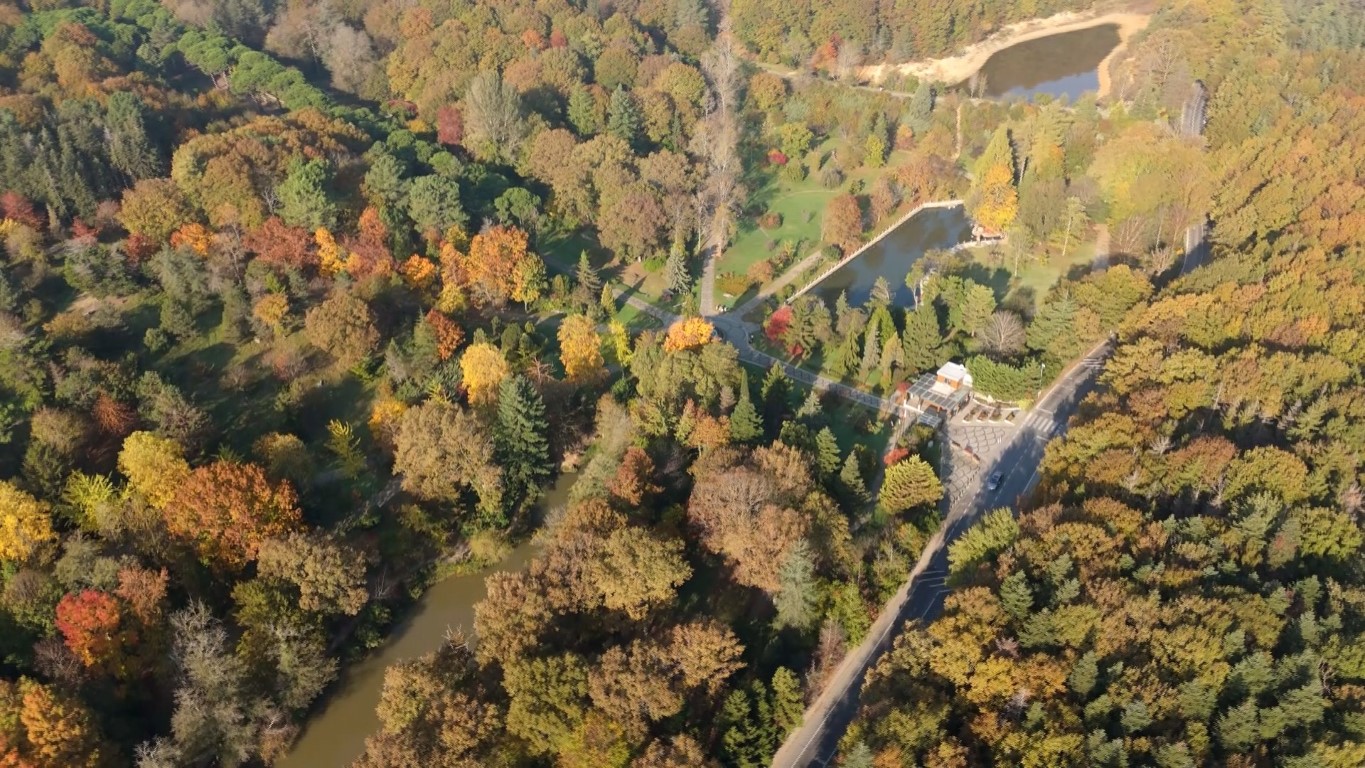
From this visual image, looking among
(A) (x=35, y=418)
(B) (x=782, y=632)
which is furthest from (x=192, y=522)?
(B) (x=782, y=632)

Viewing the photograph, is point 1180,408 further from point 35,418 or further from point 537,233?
point 35,418

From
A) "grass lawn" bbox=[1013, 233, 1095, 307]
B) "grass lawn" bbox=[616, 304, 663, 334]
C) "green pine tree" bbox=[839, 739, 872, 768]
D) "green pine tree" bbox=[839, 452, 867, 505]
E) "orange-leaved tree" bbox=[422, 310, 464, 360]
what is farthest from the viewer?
"grass lawn" bbox=[1013, 233, 1095, 307]

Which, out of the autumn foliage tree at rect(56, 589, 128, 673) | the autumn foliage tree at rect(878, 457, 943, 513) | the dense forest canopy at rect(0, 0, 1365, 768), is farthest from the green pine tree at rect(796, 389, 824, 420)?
the autumn foliage tree at rect(56, 589, 128, 673)

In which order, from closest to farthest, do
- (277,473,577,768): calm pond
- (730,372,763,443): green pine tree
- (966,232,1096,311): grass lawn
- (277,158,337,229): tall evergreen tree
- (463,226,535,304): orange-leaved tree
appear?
(277,473,577,768): calm pond, (730,372,763,443): green pine tree, (463,226,535,304): orange-leaved tree, (277,158,337,229): tall evergreen tree, (966,232,1096,311): grass lawn

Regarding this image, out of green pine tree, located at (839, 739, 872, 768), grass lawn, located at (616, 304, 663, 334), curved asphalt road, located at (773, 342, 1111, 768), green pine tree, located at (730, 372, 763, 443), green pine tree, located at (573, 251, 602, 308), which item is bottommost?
curved asphalt road, located at (773, 342, 1111, 768)

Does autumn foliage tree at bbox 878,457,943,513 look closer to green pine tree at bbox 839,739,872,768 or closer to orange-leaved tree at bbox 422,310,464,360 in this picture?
green pine tree at bbox 839,739,872,768

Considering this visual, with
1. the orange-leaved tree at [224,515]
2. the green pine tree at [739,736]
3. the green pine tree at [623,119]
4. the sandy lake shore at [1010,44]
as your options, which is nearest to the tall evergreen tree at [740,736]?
the green pine tree at [739,736]

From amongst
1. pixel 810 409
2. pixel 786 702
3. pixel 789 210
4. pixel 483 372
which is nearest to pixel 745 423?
pixel 810 409

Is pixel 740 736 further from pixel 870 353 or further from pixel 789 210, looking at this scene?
pixel 789 210
